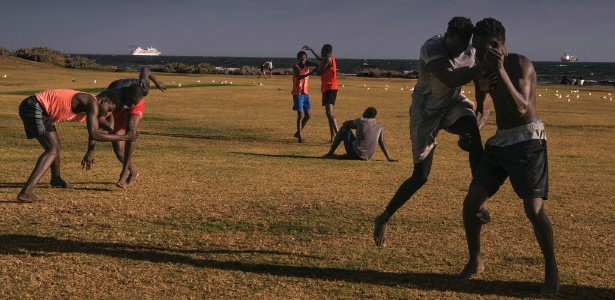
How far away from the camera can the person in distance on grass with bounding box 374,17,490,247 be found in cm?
563

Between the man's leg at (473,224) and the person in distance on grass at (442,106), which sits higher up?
the person in distance on grass at (442,106)

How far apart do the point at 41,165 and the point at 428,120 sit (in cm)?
451

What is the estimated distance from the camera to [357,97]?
1255 inches

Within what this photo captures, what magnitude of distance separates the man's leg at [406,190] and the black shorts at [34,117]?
13.2ft

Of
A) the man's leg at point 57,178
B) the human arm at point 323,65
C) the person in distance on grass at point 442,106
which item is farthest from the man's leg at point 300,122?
the person in distance on grass at point 442,106

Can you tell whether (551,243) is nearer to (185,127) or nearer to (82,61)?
(185,127)

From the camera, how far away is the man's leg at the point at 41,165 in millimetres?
8125

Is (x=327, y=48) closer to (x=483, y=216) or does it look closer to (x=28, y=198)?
(x=28, y=198)

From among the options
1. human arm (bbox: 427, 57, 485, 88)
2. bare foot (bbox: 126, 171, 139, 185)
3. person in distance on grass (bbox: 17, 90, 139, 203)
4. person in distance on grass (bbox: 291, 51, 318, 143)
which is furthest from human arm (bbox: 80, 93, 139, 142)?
person in distance on grass (bbox: 291, 51, 318, 143)

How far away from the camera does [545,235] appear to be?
530 cm

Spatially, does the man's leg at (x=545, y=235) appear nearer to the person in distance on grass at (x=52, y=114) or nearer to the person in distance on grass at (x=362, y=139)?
the person in distance on grass at (x=52, y=114)

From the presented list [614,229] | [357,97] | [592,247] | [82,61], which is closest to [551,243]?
[592,247]

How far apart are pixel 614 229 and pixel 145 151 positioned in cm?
815

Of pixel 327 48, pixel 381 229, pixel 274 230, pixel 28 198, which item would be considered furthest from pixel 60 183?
pixel 327 48
